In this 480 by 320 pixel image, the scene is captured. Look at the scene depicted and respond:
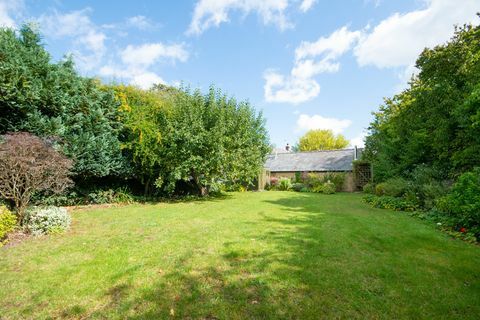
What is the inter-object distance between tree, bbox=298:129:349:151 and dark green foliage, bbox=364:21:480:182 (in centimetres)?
3520

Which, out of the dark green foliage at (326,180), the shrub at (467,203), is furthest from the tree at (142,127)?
the dark green foliage at (326,180)

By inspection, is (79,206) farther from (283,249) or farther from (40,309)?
(283,249)

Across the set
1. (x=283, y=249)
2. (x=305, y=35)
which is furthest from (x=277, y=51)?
(x=283, y=249)

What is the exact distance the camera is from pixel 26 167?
23.1 ft

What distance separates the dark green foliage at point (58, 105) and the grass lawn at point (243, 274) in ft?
16.9

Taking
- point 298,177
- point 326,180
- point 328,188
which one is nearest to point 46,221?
point 328,188

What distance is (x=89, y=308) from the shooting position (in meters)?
3.30

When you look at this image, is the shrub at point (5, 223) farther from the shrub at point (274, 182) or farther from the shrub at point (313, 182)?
the shrub at point (274, 182)

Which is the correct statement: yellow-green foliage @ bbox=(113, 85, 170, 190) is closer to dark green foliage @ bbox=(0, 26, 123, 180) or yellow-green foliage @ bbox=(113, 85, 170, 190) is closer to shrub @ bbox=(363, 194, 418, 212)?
dark green foliage @ bbox=(0, 26, 123, 180)

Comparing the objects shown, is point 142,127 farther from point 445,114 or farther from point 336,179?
point 336,179

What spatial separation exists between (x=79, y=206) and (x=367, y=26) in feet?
49.8

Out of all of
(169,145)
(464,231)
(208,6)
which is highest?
(208,6)

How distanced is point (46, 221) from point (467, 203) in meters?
11.9

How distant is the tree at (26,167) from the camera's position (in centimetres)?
692
